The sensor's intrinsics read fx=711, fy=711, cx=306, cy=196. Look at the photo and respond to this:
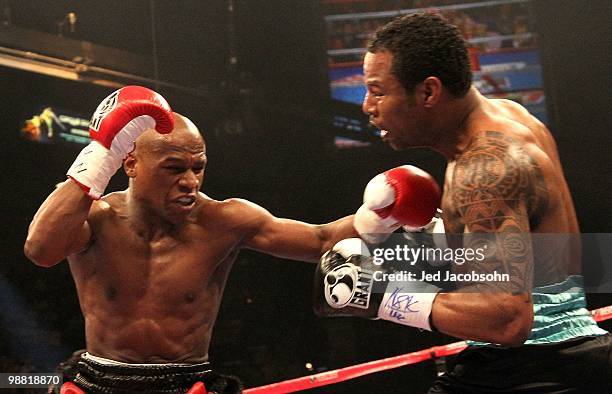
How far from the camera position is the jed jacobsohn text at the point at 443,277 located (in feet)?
4.64

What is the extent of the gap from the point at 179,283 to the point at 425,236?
821 mm

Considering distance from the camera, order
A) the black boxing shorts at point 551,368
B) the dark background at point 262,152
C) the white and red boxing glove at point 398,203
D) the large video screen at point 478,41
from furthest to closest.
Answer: the large video screen at point 478,41 → the dark background at point 262,152 → the white and red boxing glove at point 398,203 → the black boxing shorts at point 551,368

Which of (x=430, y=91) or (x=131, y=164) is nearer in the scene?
(x=430, y=91)

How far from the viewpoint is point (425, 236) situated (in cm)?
205

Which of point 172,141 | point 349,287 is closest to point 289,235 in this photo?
point 172,141

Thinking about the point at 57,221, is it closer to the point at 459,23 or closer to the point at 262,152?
the point at 262,152

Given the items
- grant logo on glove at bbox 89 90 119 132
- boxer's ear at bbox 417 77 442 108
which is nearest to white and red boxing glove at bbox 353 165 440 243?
boxer's ear at bbox 417 77 442 108

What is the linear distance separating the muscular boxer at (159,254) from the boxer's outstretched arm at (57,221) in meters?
0.02

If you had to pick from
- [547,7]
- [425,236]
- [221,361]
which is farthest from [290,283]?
[425,236]

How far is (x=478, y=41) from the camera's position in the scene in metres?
5.26

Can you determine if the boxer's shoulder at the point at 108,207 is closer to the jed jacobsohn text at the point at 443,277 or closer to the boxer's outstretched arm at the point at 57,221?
the boxer's outstretched arm at the point at 57,221

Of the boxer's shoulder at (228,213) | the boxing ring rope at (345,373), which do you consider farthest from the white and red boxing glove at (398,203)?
the boxing ring rope at (345,373)

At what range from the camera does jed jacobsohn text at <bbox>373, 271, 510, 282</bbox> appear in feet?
4.64

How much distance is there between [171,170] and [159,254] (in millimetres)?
286
